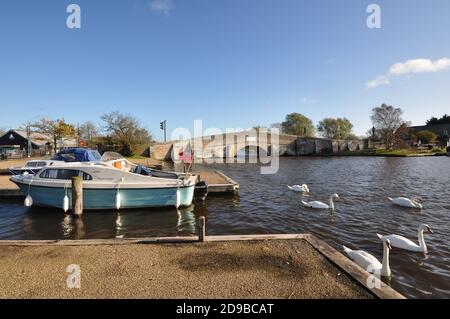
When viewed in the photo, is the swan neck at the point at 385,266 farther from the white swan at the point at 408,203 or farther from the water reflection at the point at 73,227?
the water reflection at the point at 73,227

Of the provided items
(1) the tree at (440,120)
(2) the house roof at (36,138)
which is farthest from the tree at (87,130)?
(1) the tree at (440,120)

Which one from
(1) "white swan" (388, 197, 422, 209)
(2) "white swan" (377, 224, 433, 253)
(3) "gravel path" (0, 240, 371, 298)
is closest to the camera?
(3) "gravel path" (0, 240, 371, 298)

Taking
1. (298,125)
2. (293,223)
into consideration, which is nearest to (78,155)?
(293,223)

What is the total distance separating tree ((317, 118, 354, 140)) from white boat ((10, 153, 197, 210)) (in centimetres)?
8722

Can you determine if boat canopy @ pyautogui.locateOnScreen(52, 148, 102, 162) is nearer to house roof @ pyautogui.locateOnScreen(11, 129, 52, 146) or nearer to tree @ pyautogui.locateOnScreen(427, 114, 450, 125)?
house roof @ pyautogui.locateOnScreen(11, 129, 52, 146)

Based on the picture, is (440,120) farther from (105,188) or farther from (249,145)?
(105,188)

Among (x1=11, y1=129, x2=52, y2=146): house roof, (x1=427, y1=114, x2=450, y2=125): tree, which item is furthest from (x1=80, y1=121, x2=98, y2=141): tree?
(x1=427, y1=114, x2=450, y2=125): tree

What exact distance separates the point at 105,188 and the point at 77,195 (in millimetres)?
1145

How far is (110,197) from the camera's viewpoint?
1255 centimetres

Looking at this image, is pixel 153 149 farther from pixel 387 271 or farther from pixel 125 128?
pixel 387 271

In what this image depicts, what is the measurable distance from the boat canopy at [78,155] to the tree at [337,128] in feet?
285

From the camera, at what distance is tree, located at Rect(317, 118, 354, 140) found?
3583 inches

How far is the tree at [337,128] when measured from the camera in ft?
299

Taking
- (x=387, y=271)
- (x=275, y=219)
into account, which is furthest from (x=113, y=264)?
(x=275, y=219)
